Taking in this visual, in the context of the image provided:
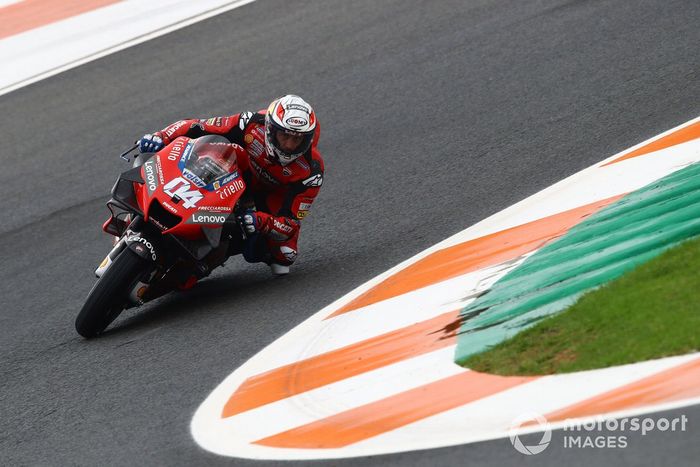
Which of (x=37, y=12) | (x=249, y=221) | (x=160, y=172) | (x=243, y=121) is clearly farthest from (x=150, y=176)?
(x=37, y=12)

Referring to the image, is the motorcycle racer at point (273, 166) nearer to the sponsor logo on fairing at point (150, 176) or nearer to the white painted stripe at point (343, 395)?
the sponsor logo on fairing at point (150, 176)

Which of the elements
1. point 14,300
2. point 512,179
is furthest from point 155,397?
point 512,179

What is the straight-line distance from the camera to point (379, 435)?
4.75m

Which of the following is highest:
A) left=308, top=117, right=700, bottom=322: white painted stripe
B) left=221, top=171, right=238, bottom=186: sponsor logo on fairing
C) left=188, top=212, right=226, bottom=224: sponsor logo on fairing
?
left=221, top=171, right=238, bottom=186: sponsor logo on fairing

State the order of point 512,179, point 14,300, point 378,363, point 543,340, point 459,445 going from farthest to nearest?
point 512,179
point 14,300
point 378,363
point 543,340
point 459,445

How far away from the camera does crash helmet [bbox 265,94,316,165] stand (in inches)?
291

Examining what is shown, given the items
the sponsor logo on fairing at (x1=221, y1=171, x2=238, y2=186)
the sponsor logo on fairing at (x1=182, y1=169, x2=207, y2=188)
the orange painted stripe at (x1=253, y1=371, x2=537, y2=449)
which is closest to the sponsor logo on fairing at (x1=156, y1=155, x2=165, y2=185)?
the sponsor logo on fairing at (x1=182, y1=169, x2=207, y2=188)

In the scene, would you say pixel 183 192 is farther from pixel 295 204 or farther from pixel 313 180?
pixel 313 180

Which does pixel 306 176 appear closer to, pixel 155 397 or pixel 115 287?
pixel 115 287

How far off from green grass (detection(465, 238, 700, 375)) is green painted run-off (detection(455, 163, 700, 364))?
6.6 inches

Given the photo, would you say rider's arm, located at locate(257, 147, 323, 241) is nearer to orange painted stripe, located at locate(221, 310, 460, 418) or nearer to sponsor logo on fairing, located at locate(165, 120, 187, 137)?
sponsor logo on fairing, located at locate(165, 120, 187, 137)

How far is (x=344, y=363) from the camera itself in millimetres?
5867

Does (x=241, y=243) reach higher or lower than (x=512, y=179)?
higher

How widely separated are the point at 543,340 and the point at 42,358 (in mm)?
3478
